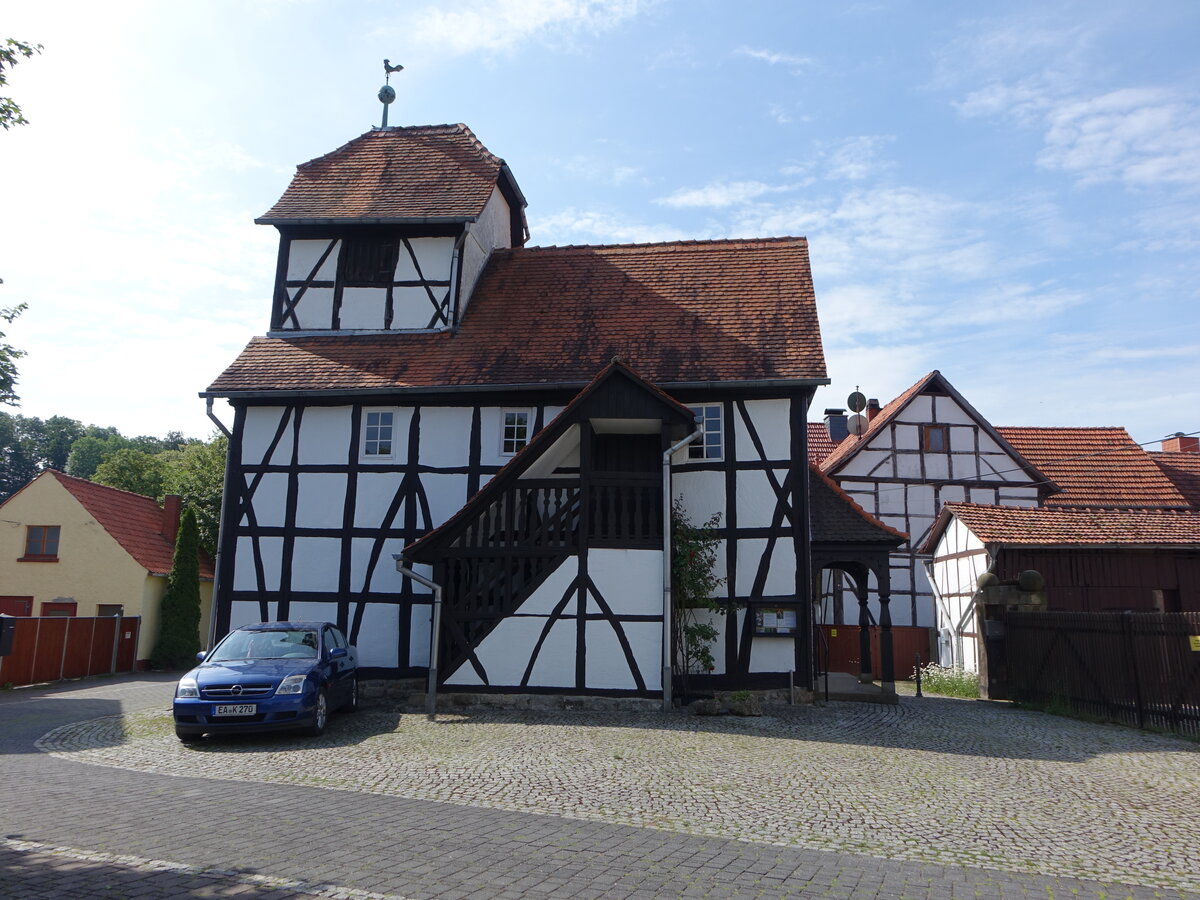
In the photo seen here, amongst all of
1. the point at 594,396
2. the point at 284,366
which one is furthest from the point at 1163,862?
the point at 284,366

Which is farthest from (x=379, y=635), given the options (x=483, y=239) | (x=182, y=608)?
(x=182, y=608)

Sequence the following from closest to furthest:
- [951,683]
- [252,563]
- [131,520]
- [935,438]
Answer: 1. [252,563]
2. [951,683]
3. [935,438]
4. [131,520]

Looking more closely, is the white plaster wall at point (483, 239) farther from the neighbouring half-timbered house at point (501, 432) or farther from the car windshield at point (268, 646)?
the car windshield at point (268, 646)

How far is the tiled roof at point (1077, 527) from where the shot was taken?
724 inches

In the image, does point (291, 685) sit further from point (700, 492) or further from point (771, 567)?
point (771, 567)

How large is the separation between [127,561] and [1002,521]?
23462mm

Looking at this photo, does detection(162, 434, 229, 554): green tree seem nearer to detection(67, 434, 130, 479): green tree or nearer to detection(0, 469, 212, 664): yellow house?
detection(0, 469, 212, 664): yellow house

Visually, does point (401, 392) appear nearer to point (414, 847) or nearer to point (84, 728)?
point (84, 728)

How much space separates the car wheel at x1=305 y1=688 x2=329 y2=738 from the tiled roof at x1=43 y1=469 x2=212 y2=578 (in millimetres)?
17579

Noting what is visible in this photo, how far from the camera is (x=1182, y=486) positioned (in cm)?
2906

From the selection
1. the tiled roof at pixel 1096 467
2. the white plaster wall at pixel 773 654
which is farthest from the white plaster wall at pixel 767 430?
the tiled roof at pixel 1096 467

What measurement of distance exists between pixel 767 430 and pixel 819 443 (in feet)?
55.3

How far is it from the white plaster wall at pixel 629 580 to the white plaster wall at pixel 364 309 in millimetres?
7789

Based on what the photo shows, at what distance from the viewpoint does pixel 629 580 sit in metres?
14.0
